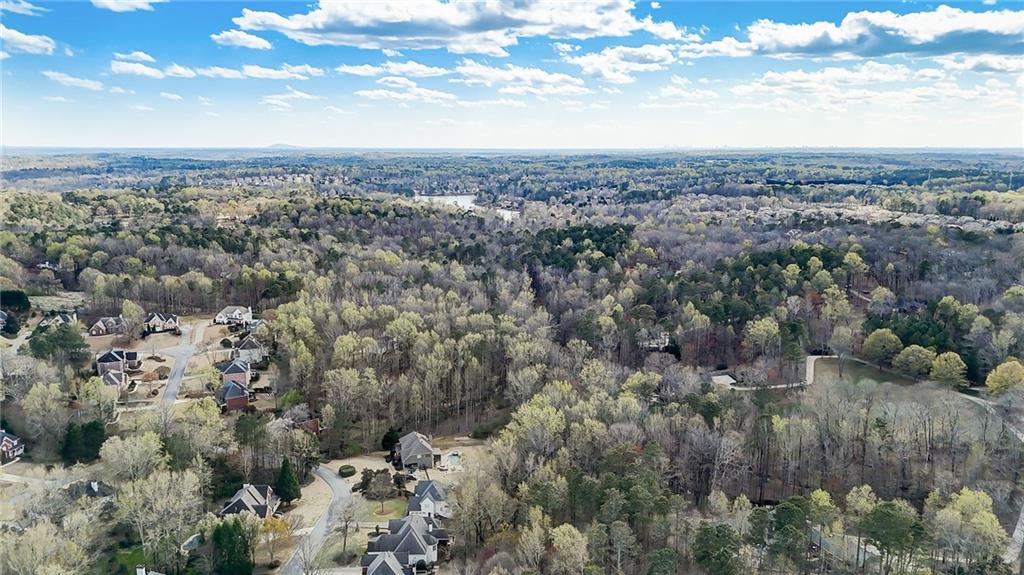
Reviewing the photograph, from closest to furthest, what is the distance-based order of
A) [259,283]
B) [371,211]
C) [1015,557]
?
1. [1015,557]
2. [259,283]
3. [371,211]

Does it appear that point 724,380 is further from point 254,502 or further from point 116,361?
point 116,361

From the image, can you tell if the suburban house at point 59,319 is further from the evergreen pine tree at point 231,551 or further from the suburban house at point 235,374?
the evergreen pine tree at point 231,551

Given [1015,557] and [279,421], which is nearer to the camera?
[1015,557]

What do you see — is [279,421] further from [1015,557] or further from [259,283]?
[1015,557]

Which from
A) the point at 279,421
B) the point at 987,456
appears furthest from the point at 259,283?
the point at 987,456

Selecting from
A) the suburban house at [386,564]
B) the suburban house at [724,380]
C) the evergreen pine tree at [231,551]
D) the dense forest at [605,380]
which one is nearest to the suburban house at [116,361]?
the dense forest at [605,380]

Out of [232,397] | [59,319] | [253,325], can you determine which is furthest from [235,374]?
[59,319]
